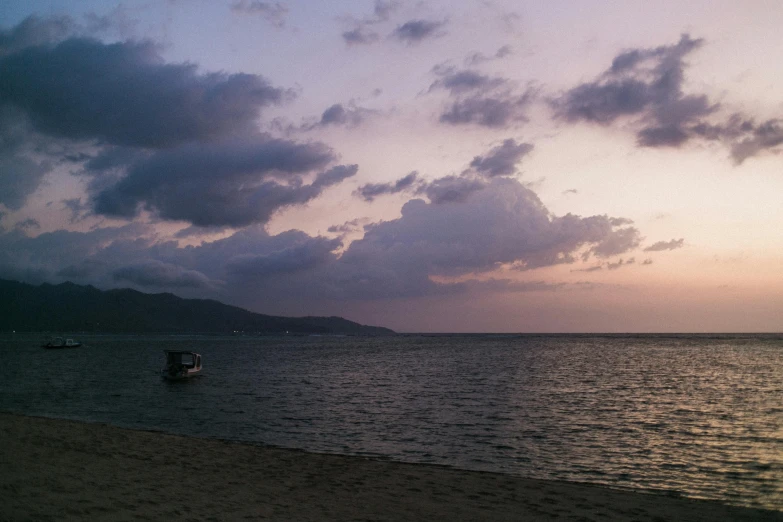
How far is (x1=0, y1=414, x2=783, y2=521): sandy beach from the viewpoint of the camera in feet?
46.2

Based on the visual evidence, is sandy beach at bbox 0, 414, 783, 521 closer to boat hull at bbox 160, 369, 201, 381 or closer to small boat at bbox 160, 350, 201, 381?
boat hull at bbox 160, 369, 201, 381

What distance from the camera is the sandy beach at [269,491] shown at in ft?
46.2

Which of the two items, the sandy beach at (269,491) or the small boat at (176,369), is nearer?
the sandy beach at (269,491)

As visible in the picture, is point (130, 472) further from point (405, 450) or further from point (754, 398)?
point (754, 398)

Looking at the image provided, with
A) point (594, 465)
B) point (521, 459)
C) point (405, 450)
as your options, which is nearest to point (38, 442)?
point (405, 450)

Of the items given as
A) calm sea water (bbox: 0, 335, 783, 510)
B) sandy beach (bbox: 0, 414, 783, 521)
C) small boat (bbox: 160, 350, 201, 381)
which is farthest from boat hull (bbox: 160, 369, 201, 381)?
sandy beach (bbox: 0, 414, 783, 521)

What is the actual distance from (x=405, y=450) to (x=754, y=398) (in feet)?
127

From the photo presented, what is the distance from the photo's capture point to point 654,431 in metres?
32.4

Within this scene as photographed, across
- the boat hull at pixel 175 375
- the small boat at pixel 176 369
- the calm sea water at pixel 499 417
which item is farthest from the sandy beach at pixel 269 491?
the small boat at pixel 176 369

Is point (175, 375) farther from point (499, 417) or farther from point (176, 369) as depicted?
point (499, 417)

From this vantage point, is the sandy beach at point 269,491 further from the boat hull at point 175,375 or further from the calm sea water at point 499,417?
the boat hull at point 175,375

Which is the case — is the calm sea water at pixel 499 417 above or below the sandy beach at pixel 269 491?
below

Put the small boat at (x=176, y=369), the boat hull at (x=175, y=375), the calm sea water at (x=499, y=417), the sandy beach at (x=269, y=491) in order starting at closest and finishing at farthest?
1. the sandy beach at (x=269, y=491)
2. the calm sea water at (x=499, y=417)
3. the boat hull at (x=175, y=375)
4. the small boat at (x=176, y=369)

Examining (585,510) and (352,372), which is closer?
(585,510)
